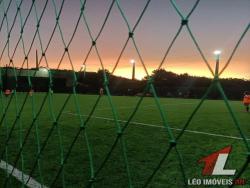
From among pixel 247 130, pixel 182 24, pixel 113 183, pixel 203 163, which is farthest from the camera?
pixel 247 130

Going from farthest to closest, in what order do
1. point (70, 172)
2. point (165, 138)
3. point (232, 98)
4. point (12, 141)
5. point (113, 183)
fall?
point (232, 98) < point (165, 138) < point (12, 141) < point (70, 172) < point (113, 183)

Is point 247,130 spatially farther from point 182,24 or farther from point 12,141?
point 182,24

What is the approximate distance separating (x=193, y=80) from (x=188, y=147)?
141 feet

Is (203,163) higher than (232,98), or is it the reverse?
(232,98)

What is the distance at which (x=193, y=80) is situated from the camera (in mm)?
48500

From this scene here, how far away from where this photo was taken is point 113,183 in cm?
406

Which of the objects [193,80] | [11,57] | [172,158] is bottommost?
[172,158]

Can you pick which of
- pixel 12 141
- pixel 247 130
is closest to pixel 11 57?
pixel 12 141

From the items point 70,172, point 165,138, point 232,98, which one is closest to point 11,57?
point 70,172

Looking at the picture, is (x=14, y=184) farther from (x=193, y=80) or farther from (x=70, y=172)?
(x=193, y=80)

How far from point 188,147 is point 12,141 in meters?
3.19

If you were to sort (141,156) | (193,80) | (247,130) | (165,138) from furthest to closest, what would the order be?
(193,80)
(247,130)
(165,138)
(141,156)

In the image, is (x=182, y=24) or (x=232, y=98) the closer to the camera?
(x=182, y=24)

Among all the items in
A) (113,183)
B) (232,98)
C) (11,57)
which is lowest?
(113,183)
